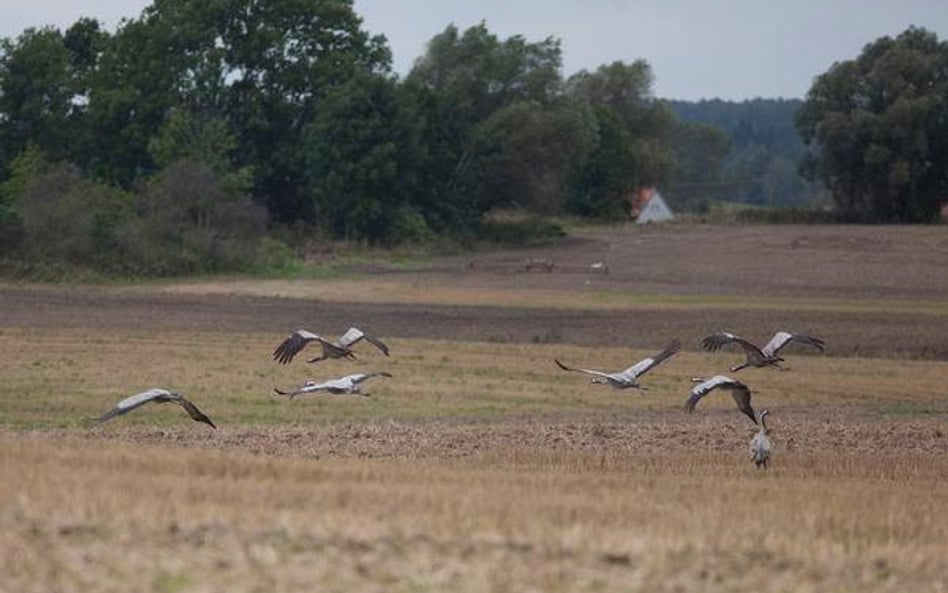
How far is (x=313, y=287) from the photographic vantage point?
60.8 metres

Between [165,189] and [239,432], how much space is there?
153 feet

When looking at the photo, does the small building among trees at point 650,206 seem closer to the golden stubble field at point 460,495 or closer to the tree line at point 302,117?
the tree line at point 302,117

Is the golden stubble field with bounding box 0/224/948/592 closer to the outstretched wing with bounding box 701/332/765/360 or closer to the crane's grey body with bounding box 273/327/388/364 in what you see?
the crane's grey body with bounding box 273/327/388/364

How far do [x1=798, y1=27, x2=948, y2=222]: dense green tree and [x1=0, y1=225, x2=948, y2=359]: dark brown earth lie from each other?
8.18m

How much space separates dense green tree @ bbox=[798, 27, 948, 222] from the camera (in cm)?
9519

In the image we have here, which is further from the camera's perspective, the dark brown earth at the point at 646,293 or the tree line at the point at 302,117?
the tree line at the point at 302,117

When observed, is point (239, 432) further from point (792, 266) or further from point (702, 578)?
point (792, 266)

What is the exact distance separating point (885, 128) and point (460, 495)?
85.4 meters

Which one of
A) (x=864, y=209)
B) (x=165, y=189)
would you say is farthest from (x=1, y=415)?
(x=864, y=209)

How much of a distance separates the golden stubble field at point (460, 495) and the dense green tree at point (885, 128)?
2658 inches

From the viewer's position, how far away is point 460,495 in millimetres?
13086

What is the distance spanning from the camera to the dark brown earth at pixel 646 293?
43188 mm

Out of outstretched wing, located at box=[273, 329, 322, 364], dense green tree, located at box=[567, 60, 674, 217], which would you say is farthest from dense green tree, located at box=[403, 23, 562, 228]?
outstretched wing, located at box=[273, 329, 322, 364]

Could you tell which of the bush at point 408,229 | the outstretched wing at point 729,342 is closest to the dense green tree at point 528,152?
the bush at point 408,229
